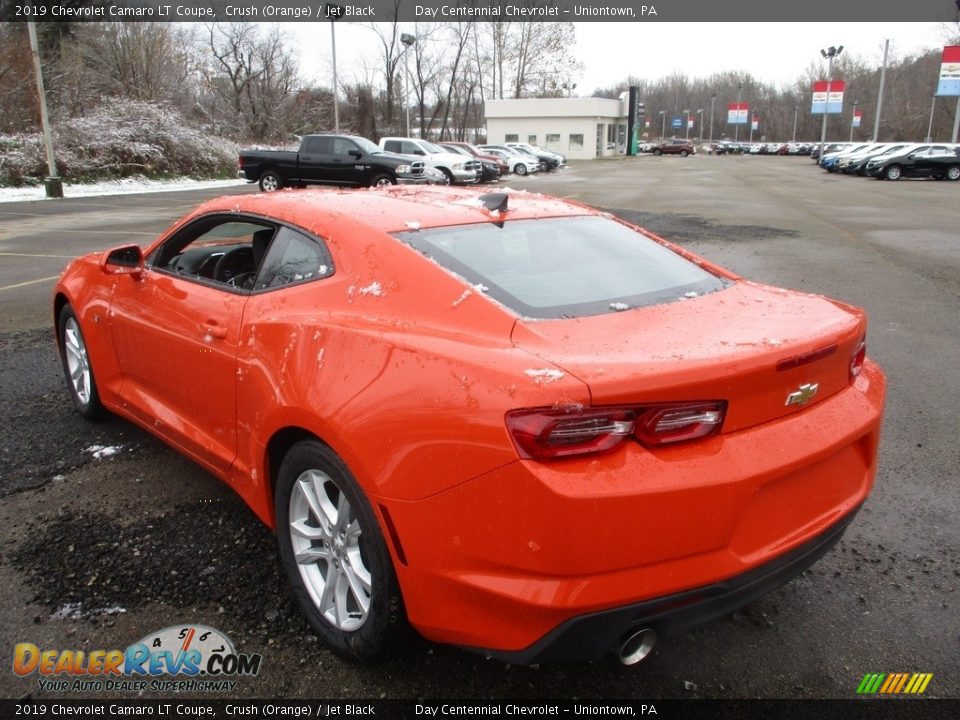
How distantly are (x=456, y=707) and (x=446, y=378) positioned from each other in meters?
1.05

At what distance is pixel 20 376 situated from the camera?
5406 millimetres

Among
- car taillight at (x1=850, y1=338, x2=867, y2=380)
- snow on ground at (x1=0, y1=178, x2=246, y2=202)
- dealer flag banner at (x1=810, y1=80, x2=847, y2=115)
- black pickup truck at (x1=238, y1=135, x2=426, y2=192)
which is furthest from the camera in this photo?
dealer flag banner at (x1=810, y1=80, x2=847, y2=115)

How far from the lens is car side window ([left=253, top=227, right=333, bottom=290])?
9.12 feet

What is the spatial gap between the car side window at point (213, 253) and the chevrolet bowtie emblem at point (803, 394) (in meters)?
2.36

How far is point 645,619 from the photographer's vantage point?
1.91 m

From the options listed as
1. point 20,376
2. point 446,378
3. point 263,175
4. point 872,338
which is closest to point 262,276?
point 446,378

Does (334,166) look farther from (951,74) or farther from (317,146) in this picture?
(951,74)

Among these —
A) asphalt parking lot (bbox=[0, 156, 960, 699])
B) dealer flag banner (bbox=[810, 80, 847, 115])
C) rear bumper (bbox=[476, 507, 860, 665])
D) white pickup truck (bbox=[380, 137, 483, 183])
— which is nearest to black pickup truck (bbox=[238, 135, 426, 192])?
white pickup truck (bbox=[380, 137, 483, 183])

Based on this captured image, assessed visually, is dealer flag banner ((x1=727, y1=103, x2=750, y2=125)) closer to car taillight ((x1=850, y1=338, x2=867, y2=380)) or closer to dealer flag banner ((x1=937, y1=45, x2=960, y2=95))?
dealer flag banner ((x1=937, y1=45, x2=960, y2=95))

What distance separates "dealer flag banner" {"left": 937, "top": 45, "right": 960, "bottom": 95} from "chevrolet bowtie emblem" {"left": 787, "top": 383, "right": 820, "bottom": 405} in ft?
181

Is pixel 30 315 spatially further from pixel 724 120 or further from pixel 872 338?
pixel 724 120

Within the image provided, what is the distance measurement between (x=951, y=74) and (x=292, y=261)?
185 ft

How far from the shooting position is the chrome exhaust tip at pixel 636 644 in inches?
76.7

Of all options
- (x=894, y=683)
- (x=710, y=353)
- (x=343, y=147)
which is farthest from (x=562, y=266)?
(x=343, y=147)
